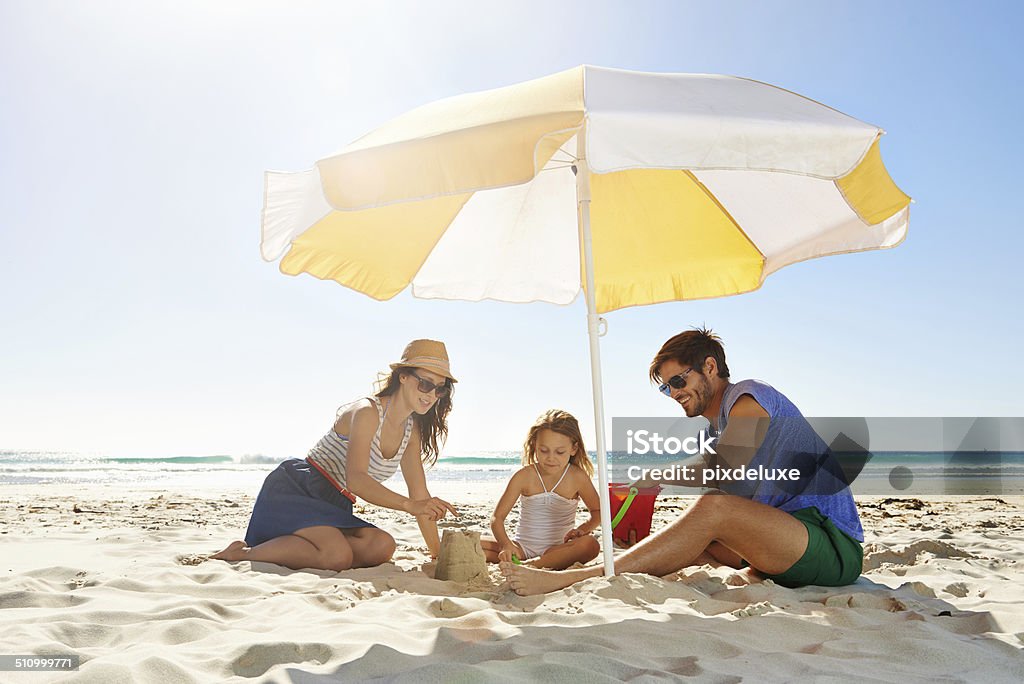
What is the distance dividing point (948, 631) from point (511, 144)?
2.30 meters

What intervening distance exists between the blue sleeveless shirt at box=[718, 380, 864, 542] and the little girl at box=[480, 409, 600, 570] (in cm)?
141

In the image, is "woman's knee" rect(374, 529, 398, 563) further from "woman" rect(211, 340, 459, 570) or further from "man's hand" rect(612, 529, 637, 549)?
"man's hand" rect(612, 529, 637, 549)

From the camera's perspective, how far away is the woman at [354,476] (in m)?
3.87

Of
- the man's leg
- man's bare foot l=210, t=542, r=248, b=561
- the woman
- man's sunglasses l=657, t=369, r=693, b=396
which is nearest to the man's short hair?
man's sunglasses l=657, t=369, r=693, b=396

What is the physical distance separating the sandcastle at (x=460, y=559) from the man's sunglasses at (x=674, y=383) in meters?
1.22

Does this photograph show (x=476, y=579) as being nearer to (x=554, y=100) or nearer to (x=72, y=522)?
(x=554, y=100)

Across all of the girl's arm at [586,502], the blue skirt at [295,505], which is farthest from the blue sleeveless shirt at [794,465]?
the blue skirt at [295,505]

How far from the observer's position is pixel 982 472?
65.8ft

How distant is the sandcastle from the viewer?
351 cm

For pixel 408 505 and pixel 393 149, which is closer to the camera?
pixel 393 149

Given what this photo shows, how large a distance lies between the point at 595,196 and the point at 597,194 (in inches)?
0.6

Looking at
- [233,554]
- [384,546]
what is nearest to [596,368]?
[384,546]

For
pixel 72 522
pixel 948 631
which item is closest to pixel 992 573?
pixel 948 631

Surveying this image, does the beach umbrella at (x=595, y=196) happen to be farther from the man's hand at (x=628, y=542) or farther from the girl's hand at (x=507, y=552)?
the man's hand at (x=628, y=542)
